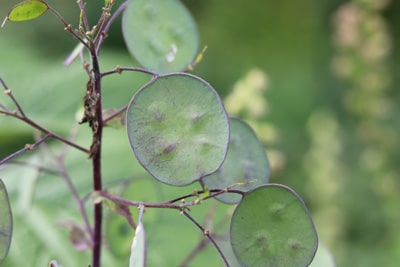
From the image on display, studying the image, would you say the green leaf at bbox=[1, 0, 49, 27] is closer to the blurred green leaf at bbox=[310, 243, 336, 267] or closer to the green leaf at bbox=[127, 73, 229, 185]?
the green leaf at bbox=[127, 73, 229, 185]

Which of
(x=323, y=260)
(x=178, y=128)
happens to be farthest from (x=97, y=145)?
(x=323, y=260)

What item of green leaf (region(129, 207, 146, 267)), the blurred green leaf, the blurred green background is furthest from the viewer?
the blurred green background

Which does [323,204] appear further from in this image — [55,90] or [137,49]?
[137,49]

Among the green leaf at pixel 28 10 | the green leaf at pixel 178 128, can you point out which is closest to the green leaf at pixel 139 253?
the green leaf at pixel 178 128


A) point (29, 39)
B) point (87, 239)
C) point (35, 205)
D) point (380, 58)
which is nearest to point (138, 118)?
point (87, 239)

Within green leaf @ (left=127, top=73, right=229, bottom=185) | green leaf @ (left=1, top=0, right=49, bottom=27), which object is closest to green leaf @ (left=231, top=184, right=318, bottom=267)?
green leaf @ (left=127, top=73, right=229, bottom=185)

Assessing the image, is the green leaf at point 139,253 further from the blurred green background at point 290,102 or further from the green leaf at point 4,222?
the blurred green background at point 290,102

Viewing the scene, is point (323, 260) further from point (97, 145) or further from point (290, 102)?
point (290, 102)
